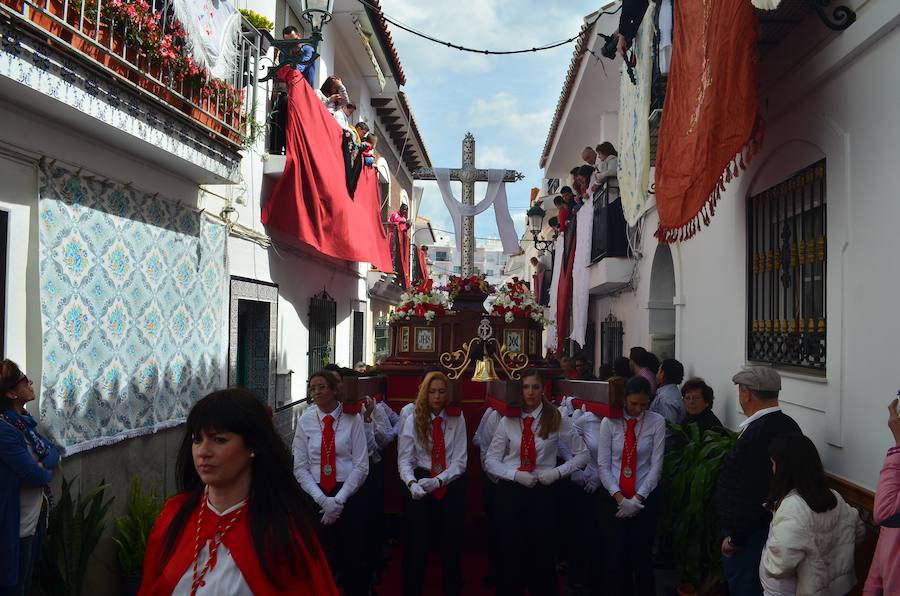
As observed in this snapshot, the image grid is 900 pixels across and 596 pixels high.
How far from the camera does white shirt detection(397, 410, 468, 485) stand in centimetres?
509

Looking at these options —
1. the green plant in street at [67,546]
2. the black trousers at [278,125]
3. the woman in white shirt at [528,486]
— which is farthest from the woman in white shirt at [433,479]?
the black trousers at [278,125]

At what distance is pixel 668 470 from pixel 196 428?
369 centimetres

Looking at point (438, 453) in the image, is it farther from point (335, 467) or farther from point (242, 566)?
point (242, 566)

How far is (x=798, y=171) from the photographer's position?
5105 mm

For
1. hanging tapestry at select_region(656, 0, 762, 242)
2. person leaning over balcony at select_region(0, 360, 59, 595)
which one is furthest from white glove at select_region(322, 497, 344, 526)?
Result: hanging tapestry at select_region(656, 0, 762, 242)

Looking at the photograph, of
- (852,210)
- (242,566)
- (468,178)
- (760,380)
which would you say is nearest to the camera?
(242,566)

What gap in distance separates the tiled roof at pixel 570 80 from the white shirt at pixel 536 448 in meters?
4.80

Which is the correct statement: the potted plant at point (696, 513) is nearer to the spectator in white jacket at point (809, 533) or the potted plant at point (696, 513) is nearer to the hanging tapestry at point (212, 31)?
the spectator in white jacket at point (809, 533)

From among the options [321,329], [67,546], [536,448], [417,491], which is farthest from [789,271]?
[321,329]

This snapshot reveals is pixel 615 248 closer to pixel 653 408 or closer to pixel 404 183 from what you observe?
pixel 653 408

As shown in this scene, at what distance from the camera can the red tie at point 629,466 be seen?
4.79 m

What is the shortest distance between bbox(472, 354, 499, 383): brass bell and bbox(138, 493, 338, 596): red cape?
4626 millimetres

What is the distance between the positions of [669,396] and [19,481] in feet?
16.0

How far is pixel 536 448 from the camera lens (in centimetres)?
496
